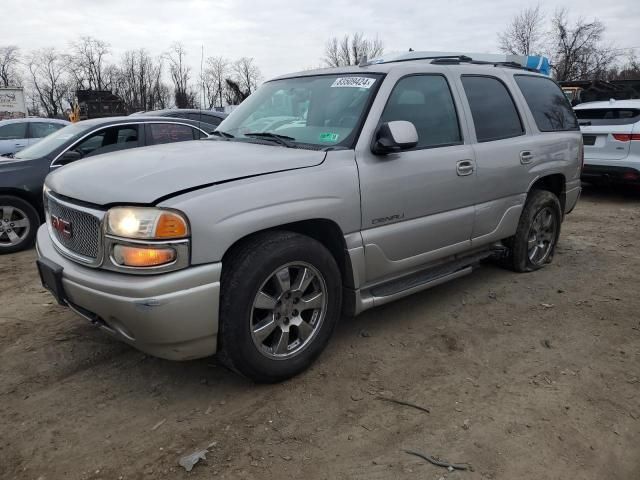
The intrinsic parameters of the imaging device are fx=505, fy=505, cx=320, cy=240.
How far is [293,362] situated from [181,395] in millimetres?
669

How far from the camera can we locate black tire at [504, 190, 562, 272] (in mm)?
4688

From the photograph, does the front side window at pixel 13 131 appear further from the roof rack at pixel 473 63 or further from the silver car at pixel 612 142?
the silver car at pixel 612 142

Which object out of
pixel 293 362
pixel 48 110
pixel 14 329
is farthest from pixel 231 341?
pixel 48 110

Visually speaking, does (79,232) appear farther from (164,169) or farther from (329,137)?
(329,137)

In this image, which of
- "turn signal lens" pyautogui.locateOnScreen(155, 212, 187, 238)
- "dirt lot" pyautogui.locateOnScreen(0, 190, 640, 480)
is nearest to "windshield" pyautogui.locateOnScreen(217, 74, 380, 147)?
"turn signal lens" pyautogui.locateOnScreen(155, 212, 187, 238)

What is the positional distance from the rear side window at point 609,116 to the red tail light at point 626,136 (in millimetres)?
217

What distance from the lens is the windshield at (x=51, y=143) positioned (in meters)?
6.14

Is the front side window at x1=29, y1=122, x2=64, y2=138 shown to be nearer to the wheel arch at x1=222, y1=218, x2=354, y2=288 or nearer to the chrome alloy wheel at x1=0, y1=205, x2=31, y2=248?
the chrome alloy wheel at x1=0, y1=205, x2=31, y2=248

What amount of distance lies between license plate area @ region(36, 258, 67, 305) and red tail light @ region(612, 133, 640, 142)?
28.1 ft

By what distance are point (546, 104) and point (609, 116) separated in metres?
4.71

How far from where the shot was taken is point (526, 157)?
14.5 ft

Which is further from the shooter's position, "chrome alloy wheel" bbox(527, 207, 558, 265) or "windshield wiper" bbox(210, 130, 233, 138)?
"chrome alloy wheel" bbox(527, 207, 558, 265)

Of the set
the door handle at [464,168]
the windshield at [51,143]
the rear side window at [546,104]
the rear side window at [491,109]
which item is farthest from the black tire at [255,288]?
the windshield at [51,143]

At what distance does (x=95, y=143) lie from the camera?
6.29m
